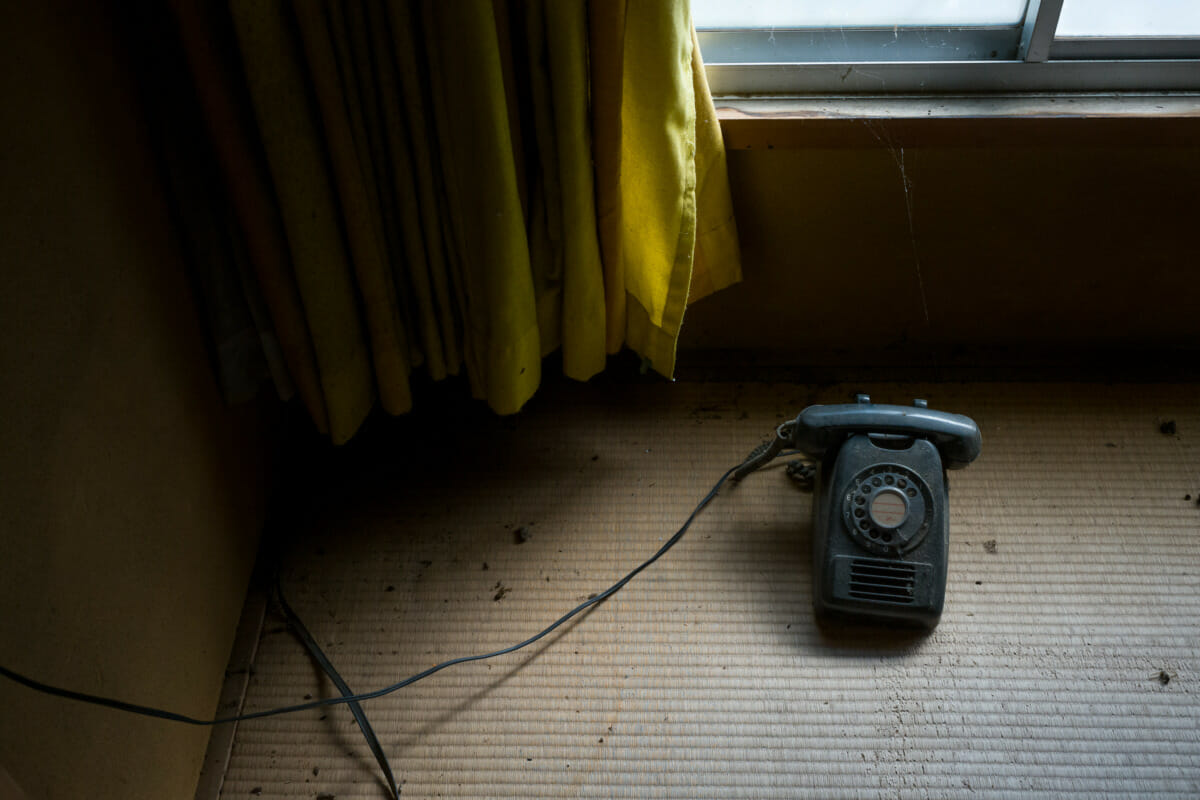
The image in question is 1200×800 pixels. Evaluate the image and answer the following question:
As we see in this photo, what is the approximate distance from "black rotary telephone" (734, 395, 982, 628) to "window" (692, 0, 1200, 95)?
17.5 inches

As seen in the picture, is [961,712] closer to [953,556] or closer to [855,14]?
[953,556]

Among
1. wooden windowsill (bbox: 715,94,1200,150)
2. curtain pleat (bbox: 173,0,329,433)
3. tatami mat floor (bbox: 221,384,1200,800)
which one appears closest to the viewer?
curtain pleat (bbox: 173,0,329,433)

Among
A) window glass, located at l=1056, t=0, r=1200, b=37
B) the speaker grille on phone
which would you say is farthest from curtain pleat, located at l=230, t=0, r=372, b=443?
window glass, located at l=1056, t=0, r=1200, b=37

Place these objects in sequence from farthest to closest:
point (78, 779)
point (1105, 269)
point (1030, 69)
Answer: point (1105, 269)
point (1030, 69)
point (78, 779)

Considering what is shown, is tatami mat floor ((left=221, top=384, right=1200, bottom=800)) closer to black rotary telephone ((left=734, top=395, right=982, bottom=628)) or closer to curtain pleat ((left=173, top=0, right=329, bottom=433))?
black rotary telephone ((left=734, top=395, right=982, bottom=628))

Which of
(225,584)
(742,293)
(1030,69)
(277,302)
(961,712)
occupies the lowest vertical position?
(961,712)

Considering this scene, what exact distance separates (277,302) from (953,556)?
0.89 metres

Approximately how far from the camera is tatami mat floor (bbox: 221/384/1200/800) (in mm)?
970

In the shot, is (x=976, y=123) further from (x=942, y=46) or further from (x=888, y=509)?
(x=888, y=509)

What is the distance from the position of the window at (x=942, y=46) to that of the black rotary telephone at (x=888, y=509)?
445 mm

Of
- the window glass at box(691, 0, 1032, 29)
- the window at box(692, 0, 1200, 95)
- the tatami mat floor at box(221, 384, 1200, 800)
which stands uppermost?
the window glass at box(691, 0, 1032, 29)

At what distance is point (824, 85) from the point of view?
1178 mm

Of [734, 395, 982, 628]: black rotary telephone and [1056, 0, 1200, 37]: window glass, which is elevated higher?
[1056, 0, 1200, 37]: window glass

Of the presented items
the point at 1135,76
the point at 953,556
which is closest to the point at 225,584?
the point at 953,556
